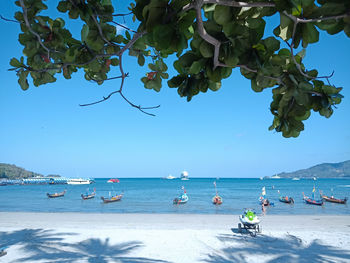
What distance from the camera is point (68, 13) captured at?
1201 millimetres

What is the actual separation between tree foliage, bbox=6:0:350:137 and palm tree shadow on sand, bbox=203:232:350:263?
618cm

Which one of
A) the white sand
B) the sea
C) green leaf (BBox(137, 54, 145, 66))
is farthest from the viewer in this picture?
the sea

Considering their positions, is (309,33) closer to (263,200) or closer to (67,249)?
(67,249)

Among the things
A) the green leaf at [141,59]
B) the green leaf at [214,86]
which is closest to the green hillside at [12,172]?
the green leaf at [141,59]

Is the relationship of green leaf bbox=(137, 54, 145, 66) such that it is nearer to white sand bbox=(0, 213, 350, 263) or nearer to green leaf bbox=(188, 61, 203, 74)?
green leaf bbox=(188, 61, 203, 74)

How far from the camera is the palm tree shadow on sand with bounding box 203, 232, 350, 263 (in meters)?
6.40

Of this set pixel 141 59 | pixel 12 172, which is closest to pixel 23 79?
pixel 141 59

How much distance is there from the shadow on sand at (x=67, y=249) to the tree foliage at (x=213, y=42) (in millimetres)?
6025

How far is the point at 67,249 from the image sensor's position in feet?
23.4

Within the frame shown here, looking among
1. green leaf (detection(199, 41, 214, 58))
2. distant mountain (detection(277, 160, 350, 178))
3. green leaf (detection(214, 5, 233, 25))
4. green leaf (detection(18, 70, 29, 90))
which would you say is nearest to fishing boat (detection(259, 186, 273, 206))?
green leaf (detection(18, 70, 29, 90))

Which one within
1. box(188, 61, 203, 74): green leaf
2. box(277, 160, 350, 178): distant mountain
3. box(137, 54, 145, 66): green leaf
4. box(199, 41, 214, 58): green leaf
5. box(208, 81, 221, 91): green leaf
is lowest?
box(277, 160, 350, 178): distant mountain

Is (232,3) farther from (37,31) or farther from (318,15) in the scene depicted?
(37,31)

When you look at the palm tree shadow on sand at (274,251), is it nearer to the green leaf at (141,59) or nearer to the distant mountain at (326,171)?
the green leaf at (141,59)

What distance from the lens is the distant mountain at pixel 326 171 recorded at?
17550cm
